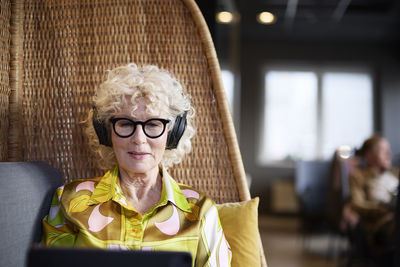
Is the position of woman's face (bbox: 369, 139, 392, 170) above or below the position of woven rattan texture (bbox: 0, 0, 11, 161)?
below

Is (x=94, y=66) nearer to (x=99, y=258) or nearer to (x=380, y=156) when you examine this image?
(x=99, y=258)

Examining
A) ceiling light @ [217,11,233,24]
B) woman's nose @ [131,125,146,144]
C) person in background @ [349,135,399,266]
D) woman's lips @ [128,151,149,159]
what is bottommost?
person in background @ [349,135,399,266]

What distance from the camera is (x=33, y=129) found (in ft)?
5.46

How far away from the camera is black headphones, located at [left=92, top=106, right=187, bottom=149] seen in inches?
53.7

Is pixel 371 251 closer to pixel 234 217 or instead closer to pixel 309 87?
pixel 234 217

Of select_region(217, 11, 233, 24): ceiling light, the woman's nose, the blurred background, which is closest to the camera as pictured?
the woman's nose

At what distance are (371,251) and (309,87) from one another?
13.9ft

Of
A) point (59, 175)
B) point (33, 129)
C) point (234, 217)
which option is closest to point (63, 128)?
point (33, 129)

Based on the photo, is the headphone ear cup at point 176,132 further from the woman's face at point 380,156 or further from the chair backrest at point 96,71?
the woman's face at point 380,156

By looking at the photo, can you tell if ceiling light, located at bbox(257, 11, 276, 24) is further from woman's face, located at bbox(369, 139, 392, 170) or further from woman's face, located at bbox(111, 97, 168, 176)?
woman's face, located at bbox(111, 97, 168, 176)

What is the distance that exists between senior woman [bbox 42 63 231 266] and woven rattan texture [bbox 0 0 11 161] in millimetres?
452

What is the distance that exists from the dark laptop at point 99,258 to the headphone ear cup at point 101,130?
0.70 metres

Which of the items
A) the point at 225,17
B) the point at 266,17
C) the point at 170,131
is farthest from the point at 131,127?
the point at 266,17

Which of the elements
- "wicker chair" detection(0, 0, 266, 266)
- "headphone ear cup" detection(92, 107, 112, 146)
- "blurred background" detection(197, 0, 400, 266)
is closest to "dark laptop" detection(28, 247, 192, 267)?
"headphone ear cup" detection(92, 107, 112, 146)
